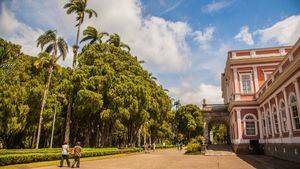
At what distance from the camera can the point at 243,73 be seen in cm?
3130

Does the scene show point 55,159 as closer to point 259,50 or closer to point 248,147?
point 248,147

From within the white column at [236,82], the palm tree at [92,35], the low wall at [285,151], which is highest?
the palm tree at [92,35]

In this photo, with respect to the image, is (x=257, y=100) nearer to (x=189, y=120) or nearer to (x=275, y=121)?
(x=275, y=121)

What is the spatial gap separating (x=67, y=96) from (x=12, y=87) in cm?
588

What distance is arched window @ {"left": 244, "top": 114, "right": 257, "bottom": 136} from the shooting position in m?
29.8

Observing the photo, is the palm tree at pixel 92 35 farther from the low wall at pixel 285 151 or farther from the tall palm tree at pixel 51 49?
the low wall at pixel 285 151

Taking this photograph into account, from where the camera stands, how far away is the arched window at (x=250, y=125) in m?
29.8

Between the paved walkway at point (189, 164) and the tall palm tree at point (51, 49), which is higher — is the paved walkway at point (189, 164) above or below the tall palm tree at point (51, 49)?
below

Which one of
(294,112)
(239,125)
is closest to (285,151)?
(294,112)

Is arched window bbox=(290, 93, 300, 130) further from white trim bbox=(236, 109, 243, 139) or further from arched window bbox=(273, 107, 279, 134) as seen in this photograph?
white trim bbox=(236, 109, 243, 139)

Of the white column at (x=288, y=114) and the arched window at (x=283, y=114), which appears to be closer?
the white column at (x=288, y=114)

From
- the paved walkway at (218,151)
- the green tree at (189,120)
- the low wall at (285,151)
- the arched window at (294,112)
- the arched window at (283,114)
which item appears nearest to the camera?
the low wall at (285,151)

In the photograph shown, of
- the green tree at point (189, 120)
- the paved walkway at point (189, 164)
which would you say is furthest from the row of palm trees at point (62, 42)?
the green tree at point (189, 120)

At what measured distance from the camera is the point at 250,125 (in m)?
30.1
